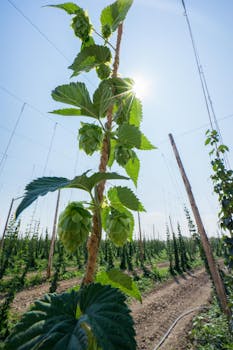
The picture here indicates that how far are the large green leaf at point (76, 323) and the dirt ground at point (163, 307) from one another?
9.72m

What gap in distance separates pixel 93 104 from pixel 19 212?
56cm

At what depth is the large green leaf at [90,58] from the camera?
1.04 meters

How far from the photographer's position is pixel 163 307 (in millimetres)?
13148

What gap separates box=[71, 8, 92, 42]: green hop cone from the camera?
1.12 meters

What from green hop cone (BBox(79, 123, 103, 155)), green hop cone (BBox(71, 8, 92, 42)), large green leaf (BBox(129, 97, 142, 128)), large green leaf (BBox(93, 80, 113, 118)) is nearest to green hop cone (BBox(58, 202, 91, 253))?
green hop cone (BBox(79, 123, 103, 155))

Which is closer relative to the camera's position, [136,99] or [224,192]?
[136,99]

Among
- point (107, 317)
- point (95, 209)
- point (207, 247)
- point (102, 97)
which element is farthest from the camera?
point (207, 247)

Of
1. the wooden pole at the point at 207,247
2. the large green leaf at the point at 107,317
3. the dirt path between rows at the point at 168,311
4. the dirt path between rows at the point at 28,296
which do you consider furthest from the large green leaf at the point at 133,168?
the dirt path between rows at the point at 28,296

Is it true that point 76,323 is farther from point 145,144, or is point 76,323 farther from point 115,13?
point 115,13

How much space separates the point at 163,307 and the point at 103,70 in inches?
591

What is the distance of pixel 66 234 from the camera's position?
0.71m

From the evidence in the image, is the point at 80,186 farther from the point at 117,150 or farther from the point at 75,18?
the point at 75,18

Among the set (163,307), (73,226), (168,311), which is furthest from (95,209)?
(163,307)

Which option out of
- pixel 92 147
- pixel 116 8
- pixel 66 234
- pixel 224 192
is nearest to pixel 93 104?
pixel 92 147
